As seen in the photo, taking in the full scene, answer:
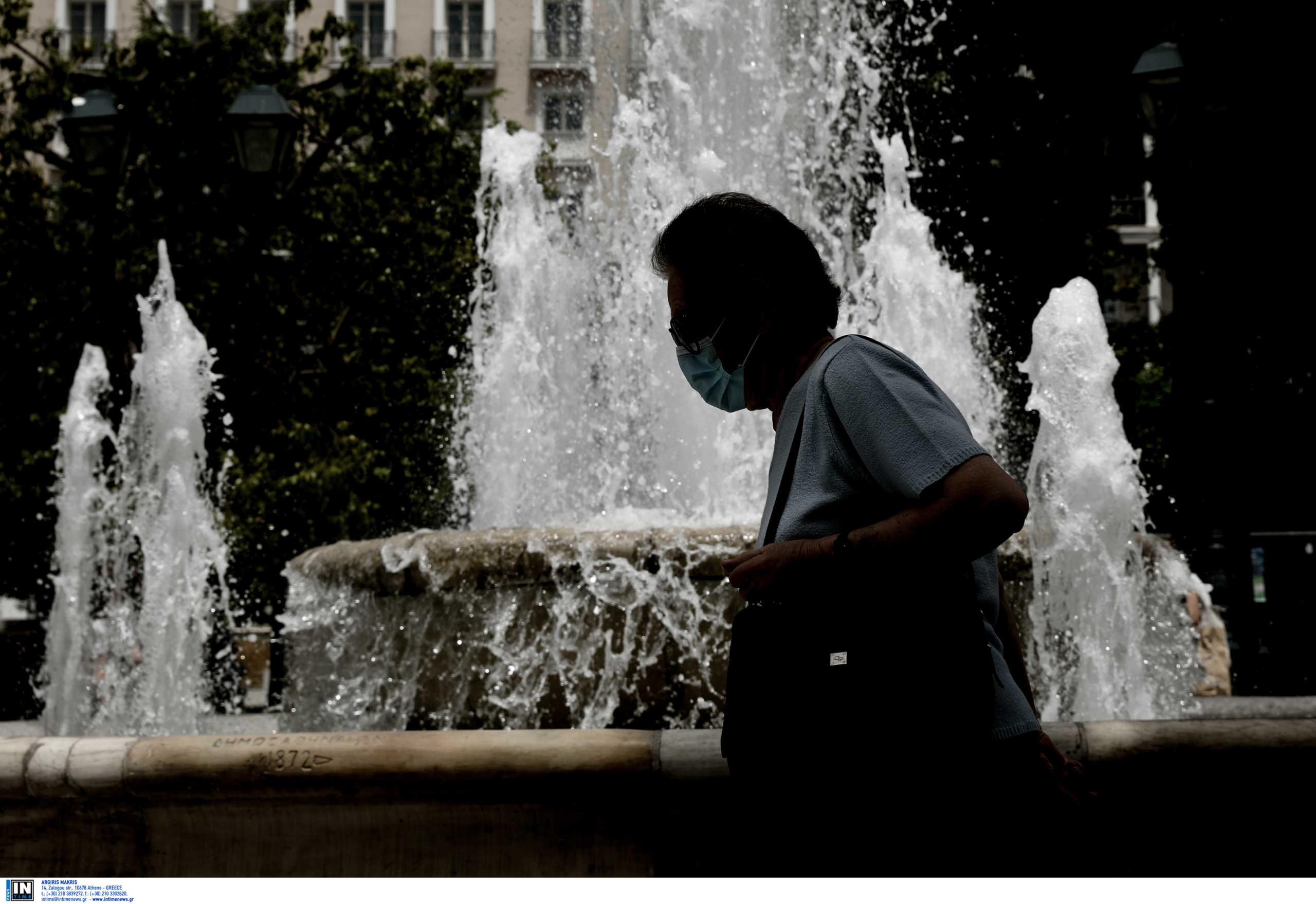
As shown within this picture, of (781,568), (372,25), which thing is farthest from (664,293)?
(372,25)

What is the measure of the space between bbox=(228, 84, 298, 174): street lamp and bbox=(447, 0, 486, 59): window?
1422 inches

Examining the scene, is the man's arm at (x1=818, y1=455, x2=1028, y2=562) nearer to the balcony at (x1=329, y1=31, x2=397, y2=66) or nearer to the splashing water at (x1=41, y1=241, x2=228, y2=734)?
the splashing water at (x1=41, y1=241, x2=228, y2=734)

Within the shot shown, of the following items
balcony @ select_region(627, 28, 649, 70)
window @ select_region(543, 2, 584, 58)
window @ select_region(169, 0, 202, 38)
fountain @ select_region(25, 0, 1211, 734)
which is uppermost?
window @ select_region(169, 0, 202, 38)

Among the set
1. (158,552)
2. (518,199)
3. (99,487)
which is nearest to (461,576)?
(158,552)

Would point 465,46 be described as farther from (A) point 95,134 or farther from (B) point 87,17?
(A) point 95,134

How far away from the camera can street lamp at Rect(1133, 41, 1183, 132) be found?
28.4 feet

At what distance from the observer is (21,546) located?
61.4ft

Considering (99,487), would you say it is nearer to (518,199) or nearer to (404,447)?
(518,199)

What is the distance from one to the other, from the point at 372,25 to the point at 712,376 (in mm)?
47909

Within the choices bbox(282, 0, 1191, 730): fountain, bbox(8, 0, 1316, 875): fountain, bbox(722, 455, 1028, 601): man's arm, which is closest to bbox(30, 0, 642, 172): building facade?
bbox(282, 0, 1191, 730): fountain

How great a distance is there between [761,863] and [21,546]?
1863 centimetres

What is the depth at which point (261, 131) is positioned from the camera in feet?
26.1

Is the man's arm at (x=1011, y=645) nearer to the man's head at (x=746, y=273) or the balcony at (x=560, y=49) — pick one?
the man's head at (x=746, y=273)

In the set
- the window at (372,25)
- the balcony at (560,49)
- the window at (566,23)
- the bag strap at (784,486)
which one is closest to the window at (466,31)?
the window at (372,25)
